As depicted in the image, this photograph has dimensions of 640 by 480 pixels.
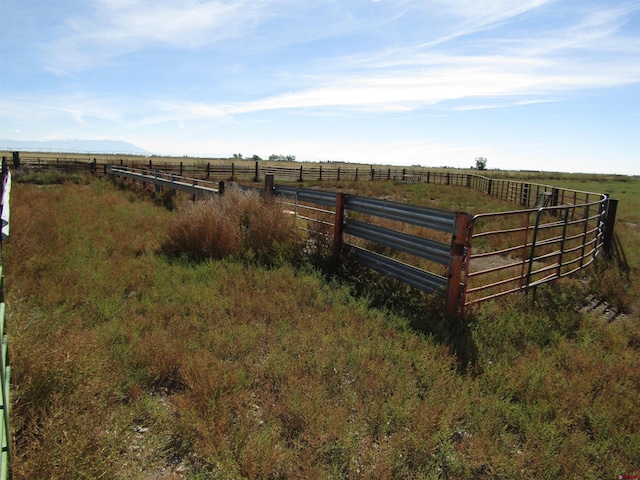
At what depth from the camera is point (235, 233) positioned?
7.80 meters

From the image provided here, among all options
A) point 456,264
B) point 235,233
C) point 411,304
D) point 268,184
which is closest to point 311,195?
point 268,184

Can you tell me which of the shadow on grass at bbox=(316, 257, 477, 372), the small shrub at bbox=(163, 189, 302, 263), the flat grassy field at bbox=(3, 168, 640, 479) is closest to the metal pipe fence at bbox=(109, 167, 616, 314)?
the shadow on grass at bbox=(316, 257, 477, 372)

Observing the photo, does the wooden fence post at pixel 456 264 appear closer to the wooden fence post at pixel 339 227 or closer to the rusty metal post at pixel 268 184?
the wooden fence post at pixel 339 227

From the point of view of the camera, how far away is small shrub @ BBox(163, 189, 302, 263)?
7.61 metres

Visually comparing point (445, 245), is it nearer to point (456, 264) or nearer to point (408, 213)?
point (456, 264)

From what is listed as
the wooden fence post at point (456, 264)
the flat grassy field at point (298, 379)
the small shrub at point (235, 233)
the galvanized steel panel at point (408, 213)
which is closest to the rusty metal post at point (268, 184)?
the small shrub at point (235, 233)

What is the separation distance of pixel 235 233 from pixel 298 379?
178 inches

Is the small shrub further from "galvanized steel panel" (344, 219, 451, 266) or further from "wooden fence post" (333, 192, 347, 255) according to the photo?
"galvanized steel panel" (344, 219, 451, 266)

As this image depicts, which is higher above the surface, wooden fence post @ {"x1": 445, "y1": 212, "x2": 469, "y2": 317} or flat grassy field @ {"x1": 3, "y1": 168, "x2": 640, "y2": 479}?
wooden fence post @ {"x1": 445, "y1": 212, "x2": 469, "y2": 317}

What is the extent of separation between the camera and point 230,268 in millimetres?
6828

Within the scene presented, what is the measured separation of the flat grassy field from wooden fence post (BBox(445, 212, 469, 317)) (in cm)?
24

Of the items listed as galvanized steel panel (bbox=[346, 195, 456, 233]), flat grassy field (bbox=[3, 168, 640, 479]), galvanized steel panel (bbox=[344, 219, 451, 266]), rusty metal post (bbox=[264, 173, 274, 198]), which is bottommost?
flat grassy field (bbox=[3, 168, 640, 479])

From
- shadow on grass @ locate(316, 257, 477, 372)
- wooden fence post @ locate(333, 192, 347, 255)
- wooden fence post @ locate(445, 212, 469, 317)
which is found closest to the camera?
shadow on grass @ locate(316, 257, 477, 372)

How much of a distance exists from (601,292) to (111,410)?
7.48 metres
